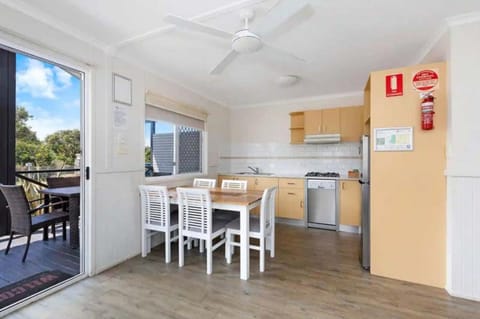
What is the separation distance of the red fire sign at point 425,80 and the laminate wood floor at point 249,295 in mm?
Result: 1855

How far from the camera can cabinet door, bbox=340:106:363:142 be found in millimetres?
3891

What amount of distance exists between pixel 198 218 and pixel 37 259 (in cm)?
201

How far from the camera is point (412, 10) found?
73.0 inches

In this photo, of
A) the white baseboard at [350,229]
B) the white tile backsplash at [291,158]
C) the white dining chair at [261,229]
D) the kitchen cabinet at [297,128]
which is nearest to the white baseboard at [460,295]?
the white dining chair at [261,229]

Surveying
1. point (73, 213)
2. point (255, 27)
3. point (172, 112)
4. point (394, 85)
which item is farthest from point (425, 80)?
point (73, 213)

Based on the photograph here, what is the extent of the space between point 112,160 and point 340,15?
264cm

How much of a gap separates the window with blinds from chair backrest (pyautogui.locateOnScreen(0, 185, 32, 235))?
1.31m

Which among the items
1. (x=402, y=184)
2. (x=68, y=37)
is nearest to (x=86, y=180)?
(x=68, y=37)

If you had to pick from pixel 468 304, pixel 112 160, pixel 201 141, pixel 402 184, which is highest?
pixel 201 141

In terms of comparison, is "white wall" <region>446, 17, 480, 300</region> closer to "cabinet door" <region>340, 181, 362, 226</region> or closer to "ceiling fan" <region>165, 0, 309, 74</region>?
"ceiling fan" <region>165, 0, 309, 74</region>

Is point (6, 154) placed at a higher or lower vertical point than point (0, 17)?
lower

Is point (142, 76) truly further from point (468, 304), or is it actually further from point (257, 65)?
point (468, 304)

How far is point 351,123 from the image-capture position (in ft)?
12.9

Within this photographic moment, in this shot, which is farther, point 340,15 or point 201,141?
point 201,141
